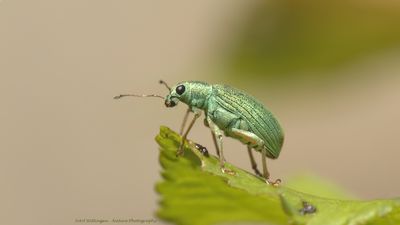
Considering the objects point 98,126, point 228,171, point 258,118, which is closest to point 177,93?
point 258,118

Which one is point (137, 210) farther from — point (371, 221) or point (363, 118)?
point (371, 221)

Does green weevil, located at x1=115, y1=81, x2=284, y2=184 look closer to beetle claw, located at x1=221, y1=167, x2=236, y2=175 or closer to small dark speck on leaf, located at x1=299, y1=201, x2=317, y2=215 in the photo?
beetle claw, located at x1=221, y1=167, x2=236, y2=175

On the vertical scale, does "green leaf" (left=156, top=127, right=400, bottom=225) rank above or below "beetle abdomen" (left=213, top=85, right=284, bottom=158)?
below

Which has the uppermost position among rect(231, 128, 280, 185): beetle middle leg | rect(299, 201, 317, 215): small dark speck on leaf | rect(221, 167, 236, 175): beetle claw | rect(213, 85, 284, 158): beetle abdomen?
rect(213, 85, 284, 158): beetle abdomen

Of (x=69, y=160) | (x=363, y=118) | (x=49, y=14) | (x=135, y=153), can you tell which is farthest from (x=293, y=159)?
(x=49, y=14)

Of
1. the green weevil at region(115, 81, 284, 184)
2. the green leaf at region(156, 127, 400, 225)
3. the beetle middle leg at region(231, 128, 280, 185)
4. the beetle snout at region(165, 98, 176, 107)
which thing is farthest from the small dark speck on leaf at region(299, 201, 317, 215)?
the beetle snout at region(165, 98, 176, 107)

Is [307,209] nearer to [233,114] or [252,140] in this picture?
[252,140]

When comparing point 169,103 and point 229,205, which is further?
point 169,103
